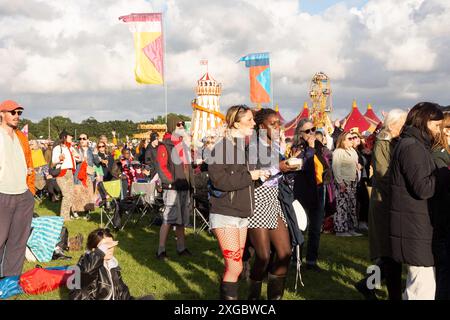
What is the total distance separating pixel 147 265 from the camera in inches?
271

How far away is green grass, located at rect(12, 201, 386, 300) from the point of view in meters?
5.47

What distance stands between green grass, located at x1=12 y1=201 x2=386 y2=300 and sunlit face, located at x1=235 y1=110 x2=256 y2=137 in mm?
2060

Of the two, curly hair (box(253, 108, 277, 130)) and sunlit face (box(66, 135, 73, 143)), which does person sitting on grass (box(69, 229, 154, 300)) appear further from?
sunlit face (box(66, 135, 73, 143))

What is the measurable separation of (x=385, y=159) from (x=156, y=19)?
358 inches

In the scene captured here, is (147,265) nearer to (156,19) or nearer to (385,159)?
(385,159)

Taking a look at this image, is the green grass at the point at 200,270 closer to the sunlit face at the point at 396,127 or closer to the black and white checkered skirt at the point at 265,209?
the black and white checkered skirt at the point at 265,209

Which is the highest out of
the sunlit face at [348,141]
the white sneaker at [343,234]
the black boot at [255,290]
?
the sunlit face at [348,141]

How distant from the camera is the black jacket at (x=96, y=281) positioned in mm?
4164

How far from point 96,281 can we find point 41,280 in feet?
5.50

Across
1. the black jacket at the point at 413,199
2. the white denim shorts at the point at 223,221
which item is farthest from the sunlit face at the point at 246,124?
the black jacket at the point at 413,199

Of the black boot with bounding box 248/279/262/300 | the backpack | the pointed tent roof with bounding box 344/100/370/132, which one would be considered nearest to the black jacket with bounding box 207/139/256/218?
the black boot with bounding box 248/279/262/300

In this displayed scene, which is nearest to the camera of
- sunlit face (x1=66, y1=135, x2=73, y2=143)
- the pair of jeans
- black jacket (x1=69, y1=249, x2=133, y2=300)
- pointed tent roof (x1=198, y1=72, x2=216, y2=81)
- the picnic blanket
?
black jacket (x1=69, y1=249, x2=133, y2=300)
